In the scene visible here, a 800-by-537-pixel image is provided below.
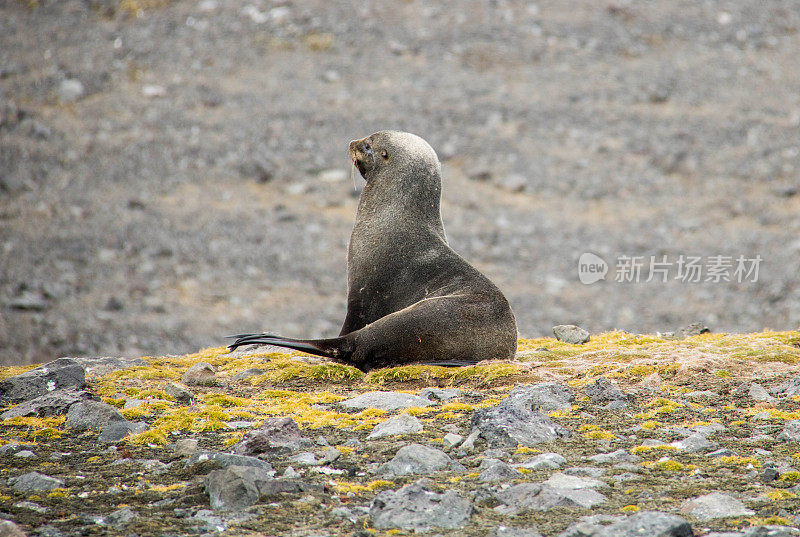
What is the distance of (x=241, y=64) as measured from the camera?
26.3 meters

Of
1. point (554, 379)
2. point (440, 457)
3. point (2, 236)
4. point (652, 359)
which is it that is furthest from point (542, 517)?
point (2, 236)

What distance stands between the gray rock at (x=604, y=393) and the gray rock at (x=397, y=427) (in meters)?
1.33

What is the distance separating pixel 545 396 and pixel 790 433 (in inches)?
57.8

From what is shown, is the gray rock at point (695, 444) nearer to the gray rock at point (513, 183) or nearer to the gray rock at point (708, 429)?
the gray rock at point (708, 429)

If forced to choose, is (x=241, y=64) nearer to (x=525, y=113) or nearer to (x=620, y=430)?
(x=525, y=113)

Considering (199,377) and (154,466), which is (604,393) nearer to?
(154,466)

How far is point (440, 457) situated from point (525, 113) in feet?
72.1

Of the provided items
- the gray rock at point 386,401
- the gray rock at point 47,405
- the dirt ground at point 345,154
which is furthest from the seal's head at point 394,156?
the dirt ground at point 345,154

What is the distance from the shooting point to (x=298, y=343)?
6.46 meters

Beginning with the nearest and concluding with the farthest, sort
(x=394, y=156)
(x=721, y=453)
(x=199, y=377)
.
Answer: (x=721, y=453) → (x=199, y=377) → (x=394, y=156)

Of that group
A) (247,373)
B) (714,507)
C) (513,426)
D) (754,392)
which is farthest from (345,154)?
(714,507)

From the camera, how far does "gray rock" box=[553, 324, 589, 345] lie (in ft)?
26.6

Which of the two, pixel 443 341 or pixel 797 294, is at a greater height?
pixel 443 341

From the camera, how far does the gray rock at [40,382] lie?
Answer: 566 centimetres
